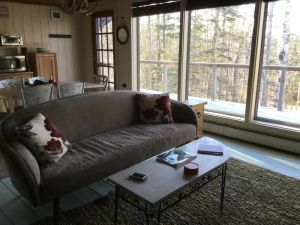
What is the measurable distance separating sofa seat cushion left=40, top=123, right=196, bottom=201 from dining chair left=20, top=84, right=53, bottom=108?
41.4 inches

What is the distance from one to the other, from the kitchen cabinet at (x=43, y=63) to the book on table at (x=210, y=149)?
419cm

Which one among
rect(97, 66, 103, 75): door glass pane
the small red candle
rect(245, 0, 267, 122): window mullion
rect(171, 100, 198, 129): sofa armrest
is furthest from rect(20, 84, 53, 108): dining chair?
rect(97, 66, 103, 75): door glass pane

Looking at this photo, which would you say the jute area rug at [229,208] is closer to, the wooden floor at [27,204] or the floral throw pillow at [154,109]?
the wooden floor at [27,204]

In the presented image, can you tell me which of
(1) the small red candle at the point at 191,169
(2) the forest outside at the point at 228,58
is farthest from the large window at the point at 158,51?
(1) the small red candle at the point at 191,169

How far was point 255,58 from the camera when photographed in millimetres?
3512

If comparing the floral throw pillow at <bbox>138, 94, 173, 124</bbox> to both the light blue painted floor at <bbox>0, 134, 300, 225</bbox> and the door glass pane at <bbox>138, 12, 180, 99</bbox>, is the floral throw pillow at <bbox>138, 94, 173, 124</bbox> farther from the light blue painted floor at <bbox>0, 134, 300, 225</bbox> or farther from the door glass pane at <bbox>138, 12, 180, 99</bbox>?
the door glass pane at <bbox>138, 12, 180, 99</bbox>

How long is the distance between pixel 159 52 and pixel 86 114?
2700 millimetres

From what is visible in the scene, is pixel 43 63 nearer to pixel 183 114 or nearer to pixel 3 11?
pixel 3 11

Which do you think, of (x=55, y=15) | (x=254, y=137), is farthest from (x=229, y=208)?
(x=55, y=15)

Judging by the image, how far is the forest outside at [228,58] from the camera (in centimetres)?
345

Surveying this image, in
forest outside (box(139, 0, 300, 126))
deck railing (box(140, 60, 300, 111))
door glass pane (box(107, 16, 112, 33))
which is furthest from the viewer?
door glass pane (box(107, 16, 112, 33))

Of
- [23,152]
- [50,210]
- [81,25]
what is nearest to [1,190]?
[50,210]

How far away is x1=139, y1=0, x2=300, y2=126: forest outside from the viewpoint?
11.3ft

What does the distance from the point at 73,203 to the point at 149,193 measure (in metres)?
1.00
